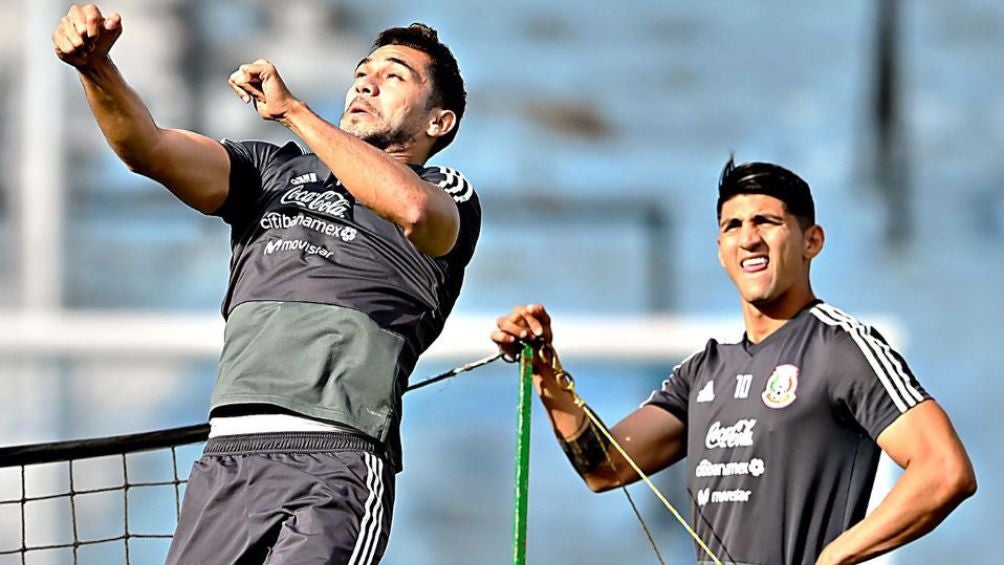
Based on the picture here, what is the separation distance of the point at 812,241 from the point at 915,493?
23.4 inches

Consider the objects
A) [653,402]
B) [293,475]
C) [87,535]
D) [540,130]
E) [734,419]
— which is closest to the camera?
[293,475]

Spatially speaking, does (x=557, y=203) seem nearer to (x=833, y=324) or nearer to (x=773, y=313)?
(x=773, y=313)

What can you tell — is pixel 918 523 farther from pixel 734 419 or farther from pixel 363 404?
pixel 363 404

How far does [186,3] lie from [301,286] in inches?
177

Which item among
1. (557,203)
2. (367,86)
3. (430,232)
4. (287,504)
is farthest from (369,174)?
(557,203)

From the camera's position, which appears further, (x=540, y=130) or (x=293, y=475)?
(x=540, y=130)

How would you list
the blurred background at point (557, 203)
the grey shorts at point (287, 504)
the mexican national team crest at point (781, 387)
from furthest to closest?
the blurred background at point (557, 203) → the mexican national team crest at point (781, 387) → the grey shorts at point (287, 504)

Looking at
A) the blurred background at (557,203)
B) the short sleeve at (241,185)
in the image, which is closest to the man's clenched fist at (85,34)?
the short sleeve at (241,185)

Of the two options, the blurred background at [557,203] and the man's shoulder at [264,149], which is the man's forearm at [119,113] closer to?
the man's shoulder at [264,149]

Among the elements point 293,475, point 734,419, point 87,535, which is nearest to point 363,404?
point 293,475

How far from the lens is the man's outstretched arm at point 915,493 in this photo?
2764 mm

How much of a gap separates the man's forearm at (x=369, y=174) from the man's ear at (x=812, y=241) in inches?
36.6

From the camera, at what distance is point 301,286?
2582 millimetres

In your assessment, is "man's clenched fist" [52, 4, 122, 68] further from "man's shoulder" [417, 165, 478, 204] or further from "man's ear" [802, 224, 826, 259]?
"man's ear" [802, 224, 826, 259]
